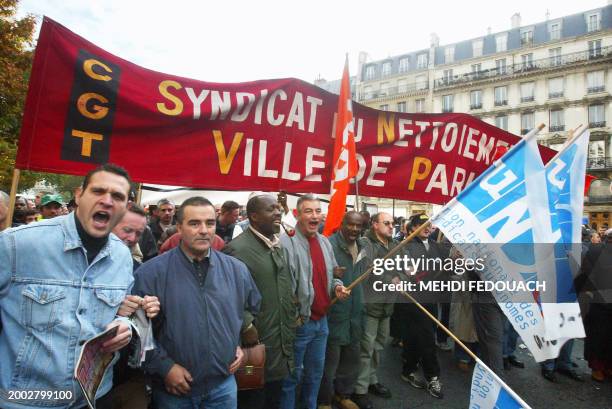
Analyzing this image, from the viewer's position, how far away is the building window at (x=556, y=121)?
33.5m

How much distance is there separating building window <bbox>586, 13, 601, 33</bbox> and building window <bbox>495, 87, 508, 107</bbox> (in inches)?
354

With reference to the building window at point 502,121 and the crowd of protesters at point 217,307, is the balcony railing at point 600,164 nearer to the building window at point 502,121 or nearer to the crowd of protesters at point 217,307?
the building window at point 502,121

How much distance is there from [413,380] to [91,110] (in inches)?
169

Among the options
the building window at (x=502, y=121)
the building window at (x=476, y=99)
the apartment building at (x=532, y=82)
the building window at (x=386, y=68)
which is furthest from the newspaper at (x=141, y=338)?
the building window at (x=386, y=68)

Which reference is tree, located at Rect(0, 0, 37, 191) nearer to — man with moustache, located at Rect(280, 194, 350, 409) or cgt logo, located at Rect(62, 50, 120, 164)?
cgt logo, located at Rect(62, 50, 120, 164)

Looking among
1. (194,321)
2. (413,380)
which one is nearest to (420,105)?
(413,380)

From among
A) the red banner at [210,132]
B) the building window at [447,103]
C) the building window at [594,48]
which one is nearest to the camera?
the red banner at [210,132]

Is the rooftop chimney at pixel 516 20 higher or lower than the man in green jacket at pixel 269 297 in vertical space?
higher

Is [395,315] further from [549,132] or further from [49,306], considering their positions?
[549,132]

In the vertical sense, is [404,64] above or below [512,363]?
above

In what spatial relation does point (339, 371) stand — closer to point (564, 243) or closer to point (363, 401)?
point (363, 401)

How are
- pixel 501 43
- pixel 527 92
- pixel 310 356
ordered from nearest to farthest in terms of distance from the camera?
pixel 310 356
pixel 527 92
pixel 501 43

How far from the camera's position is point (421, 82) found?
41906 mm

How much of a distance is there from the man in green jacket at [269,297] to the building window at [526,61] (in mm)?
42068
